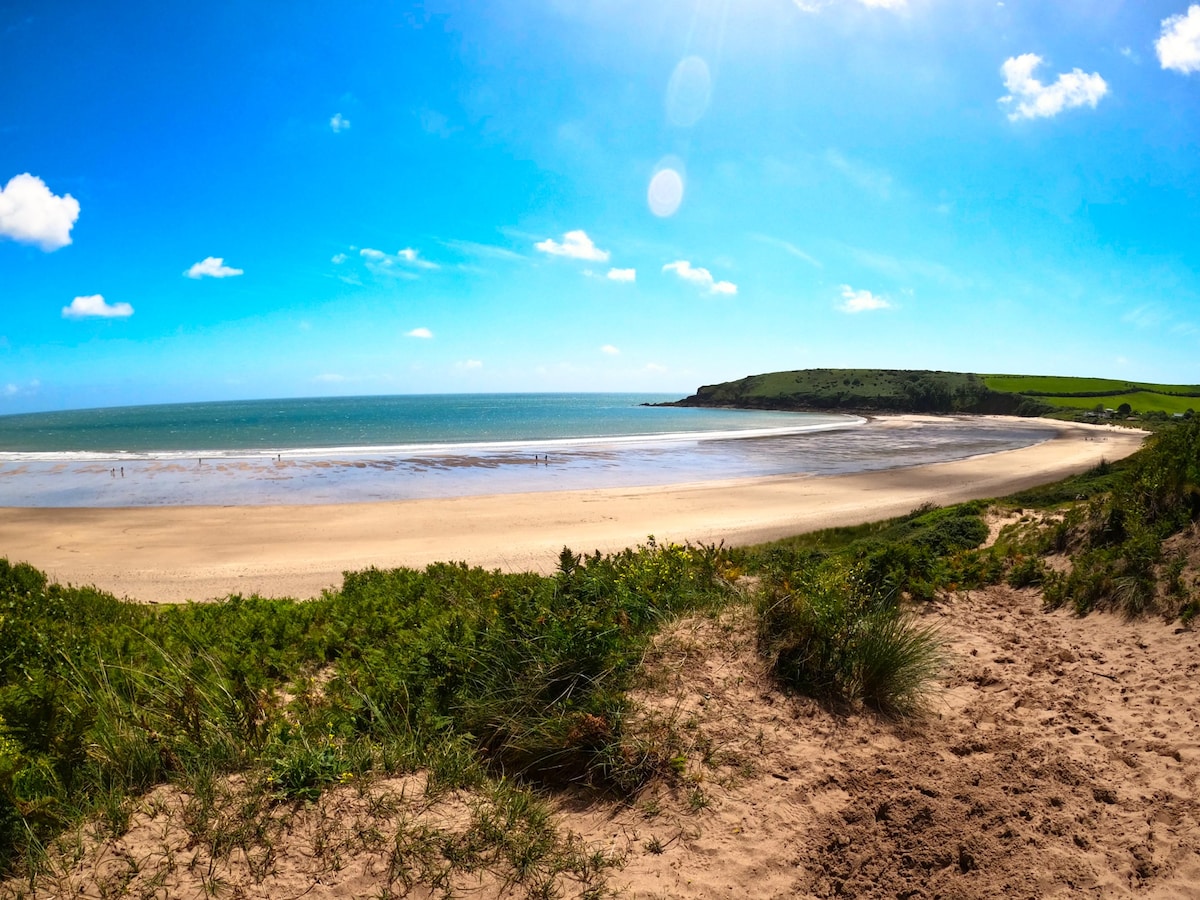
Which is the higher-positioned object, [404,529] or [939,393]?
[939,393]

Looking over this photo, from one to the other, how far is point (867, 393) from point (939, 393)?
45.5 feet

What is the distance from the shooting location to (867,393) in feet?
406

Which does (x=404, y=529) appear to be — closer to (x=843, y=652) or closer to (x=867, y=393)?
(x=843, y=652)

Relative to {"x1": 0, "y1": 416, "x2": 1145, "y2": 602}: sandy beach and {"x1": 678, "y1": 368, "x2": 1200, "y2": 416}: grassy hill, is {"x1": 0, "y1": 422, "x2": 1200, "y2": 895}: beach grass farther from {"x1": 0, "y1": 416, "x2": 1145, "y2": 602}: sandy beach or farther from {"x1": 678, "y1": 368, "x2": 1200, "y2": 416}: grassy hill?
{"x1": 678, "y1": 368, "x2": 1200, "y2": 416}: grassy hill

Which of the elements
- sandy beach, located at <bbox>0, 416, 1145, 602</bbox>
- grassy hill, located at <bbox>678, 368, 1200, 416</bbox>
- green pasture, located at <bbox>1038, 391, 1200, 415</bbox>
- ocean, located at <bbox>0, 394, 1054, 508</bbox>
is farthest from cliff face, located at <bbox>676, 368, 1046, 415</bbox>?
sandy beach, located at <bbox>0, 416, 1145, 602</bbox>

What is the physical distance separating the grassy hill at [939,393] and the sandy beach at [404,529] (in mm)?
84143

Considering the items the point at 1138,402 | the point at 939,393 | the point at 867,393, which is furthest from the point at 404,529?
the point at 867,393

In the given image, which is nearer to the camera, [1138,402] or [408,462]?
[408,462]

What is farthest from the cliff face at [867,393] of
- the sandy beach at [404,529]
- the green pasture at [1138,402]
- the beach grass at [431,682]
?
the beach grass at [431,682]

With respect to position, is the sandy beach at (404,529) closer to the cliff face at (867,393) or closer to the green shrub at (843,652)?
the green shrub at (843,652)

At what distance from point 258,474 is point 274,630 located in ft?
110

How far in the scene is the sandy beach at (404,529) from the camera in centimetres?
1570

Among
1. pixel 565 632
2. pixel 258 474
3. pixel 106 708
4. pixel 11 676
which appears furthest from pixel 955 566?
pixel 258 474

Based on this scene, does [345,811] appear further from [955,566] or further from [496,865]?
[955,566]
